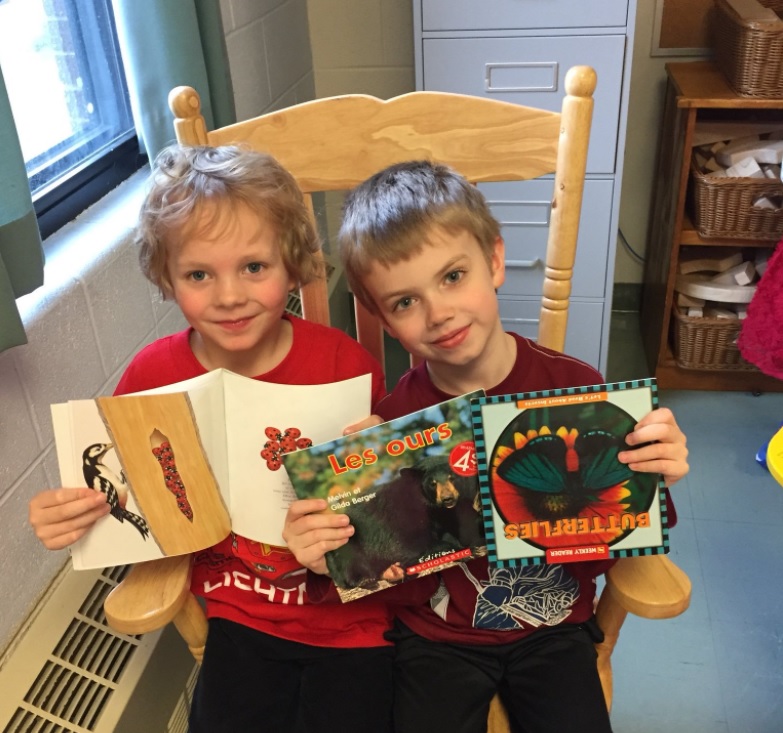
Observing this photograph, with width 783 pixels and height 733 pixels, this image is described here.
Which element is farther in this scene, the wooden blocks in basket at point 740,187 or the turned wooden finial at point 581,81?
the wooden blocks in basket at point 740,187

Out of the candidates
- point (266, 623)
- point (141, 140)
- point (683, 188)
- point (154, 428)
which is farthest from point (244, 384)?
point (683, 188)

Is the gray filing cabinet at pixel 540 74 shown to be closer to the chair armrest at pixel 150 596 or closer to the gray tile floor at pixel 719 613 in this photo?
the gray tile floor at pixel 719 613

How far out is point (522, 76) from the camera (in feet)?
5.83

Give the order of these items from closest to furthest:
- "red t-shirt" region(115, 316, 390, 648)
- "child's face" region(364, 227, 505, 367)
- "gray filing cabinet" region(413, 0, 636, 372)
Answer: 1. "child's face" region(364, 227, 505, 367)
2. "red t-shirt" region(115, 316, 390, 648)
3. "gray filing cabinet" region(413, 0, 636, 372)

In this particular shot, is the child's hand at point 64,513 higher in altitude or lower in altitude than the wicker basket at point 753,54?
lower

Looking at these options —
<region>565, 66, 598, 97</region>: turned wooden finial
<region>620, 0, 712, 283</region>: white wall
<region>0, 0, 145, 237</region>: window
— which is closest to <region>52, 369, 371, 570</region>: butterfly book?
<region>565, 66, 598, 97</region>: turned wooden finial

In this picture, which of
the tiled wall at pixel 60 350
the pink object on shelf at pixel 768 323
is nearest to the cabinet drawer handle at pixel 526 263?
the pink object on shelf at pixel 768 323

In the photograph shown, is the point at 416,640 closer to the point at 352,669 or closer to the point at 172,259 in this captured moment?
the point at 352,669

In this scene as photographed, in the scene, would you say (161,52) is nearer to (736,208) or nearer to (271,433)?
(271,433)

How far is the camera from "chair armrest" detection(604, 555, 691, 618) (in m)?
0.80

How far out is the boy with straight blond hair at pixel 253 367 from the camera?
0.90 metres

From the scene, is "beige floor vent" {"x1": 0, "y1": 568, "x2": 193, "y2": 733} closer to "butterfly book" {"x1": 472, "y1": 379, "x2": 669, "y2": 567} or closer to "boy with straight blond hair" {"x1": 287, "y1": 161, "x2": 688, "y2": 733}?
"boy with straight blond hair" {"x1": 287, "y1": 161, "x2": 688, "y2": 733}

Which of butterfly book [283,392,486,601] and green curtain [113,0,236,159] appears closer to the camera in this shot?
butterfly book [283,392,486,601]

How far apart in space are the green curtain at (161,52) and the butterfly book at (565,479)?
85cm
